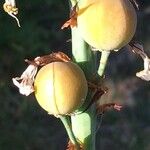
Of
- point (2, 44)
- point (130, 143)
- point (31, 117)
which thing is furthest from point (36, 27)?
point (130, 143)

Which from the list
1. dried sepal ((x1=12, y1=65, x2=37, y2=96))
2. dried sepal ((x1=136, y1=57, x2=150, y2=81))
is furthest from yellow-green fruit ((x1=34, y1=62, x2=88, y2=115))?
dried sepal ((x1=136, y1=57, x2=150, y2=81))

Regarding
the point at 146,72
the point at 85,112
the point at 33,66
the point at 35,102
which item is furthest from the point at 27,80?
the point at 35,102

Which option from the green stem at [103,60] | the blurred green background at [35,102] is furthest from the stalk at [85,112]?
the blurred green background at [35,102]

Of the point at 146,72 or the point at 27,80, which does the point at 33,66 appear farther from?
the point at 146,72

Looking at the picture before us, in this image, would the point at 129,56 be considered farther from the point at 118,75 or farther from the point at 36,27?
the point at 36,27

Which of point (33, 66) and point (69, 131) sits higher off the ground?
point (33, 66)

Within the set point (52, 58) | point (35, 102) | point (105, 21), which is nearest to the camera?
point (105, 21)

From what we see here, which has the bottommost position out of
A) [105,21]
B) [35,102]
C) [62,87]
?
[35,102]
